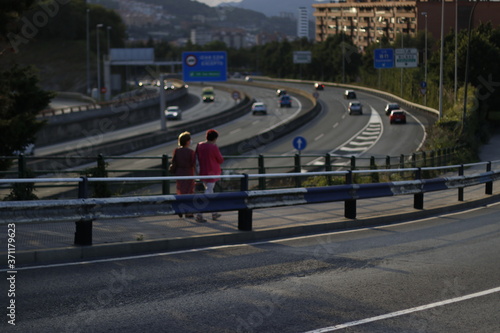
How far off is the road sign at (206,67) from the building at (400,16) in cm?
5364

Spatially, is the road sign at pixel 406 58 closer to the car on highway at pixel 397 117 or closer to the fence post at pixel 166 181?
the car on highway at pixel 397 117

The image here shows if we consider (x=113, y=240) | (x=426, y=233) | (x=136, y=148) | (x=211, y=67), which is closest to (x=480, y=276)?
(x=426, y=233)

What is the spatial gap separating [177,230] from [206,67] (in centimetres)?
5105

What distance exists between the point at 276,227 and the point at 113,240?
3.10 meters

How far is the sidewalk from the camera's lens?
975cm

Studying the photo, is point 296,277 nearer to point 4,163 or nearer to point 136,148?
point 4,163

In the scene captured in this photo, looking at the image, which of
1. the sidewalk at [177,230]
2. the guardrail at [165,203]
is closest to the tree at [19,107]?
the sidewalk at [177,230]

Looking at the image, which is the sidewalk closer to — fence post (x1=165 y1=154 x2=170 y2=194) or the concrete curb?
the concrete curb

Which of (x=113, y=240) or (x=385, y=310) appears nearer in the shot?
(x=385, y=310)

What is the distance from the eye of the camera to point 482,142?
183 feet

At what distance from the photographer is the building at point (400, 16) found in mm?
127500

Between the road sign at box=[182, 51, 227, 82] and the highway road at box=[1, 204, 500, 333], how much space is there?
5060cm

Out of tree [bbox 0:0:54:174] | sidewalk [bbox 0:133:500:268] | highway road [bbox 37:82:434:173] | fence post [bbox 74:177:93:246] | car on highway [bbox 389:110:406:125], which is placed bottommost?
highway road [bbox 37:82:434:173]

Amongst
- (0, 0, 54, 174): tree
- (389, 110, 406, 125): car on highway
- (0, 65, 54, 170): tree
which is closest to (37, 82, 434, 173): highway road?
(389, 110, 406, 125): car on highway
